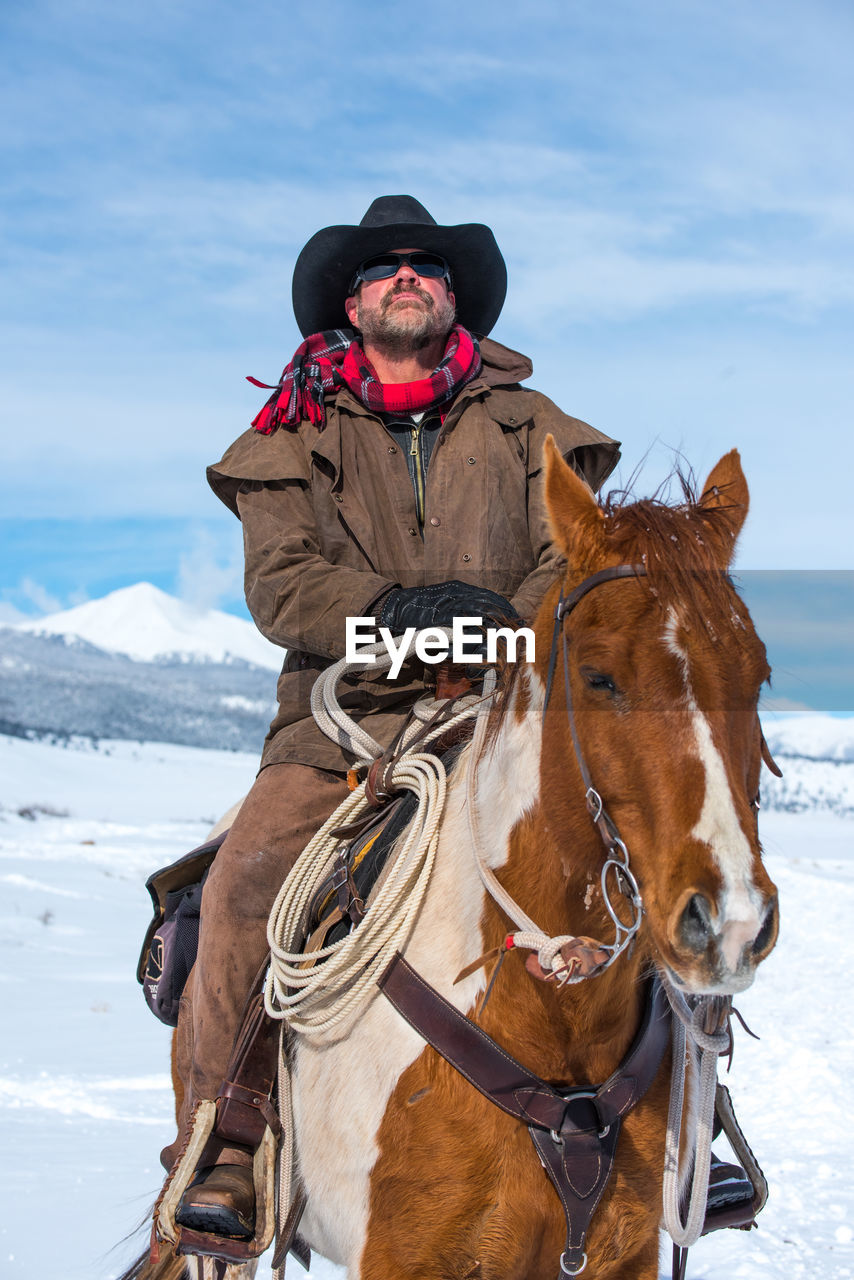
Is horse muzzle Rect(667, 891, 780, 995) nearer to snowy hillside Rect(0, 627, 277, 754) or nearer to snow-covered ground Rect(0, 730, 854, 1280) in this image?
snow-covered ground Rect(0, 730, 854, 1280)

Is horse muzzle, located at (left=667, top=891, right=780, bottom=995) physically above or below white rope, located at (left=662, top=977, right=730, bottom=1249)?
above

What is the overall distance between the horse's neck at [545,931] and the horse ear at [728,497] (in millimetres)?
519

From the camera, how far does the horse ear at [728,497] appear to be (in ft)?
7.47

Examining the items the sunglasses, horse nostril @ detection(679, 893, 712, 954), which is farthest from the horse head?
the sunglasses

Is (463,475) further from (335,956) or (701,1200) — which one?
(701,1200)

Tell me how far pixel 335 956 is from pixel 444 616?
2.99ft

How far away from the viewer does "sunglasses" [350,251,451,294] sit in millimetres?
4098

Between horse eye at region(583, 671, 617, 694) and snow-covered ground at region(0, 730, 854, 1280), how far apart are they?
18.3 inches

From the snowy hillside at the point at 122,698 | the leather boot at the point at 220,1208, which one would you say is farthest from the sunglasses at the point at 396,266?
the snowy hillside at the point at 122,698

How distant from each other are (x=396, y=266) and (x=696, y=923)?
9.98ft

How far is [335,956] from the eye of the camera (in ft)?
8.89

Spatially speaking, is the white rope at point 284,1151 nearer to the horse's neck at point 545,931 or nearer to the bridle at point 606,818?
the horse's neck at point 545,931

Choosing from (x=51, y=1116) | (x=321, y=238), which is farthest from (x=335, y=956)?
(x=51, y=1116)

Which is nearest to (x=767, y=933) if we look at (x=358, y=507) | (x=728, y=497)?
(x=728, y=497)
